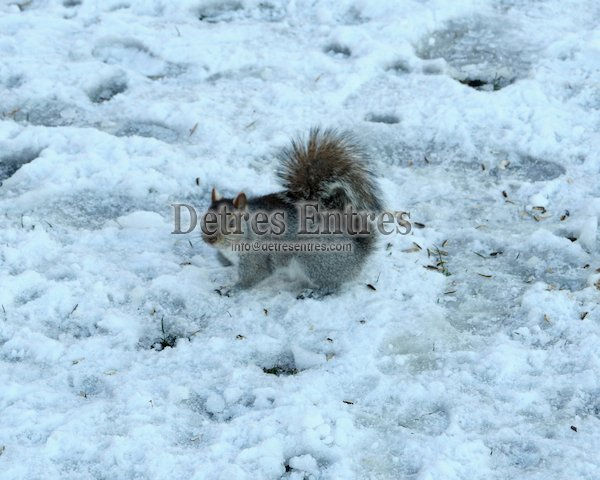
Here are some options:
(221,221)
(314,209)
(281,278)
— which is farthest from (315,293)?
(221,221)

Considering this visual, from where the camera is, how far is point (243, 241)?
11.3 ft

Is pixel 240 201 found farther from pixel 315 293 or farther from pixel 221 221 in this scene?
pixel 315 293

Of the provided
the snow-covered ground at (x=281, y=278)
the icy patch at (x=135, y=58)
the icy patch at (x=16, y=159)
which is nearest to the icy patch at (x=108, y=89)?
the snow-covered ground at (x=281, y=278)

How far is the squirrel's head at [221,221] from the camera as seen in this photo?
132 inches

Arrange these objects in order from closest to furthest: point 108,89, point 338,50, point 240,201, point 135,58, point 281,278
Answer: point 240,201 < point 281,278 < point 108,89 < point 135,58 < point 338,50

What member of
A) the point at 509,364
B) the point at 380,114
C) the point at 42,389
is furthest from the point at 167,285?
the point at 380,114

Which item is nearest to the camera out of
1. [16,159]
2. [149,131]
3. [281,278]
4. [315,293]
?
[315,293]

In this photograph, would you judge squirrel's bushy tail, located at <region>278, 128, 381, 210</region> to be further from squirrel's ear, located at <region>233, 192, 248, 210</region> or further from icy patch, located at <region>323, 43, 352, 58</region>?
icy patch, located at <region>323, 43, 352, 58</region>

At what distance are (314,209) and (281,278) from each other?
1.42ft

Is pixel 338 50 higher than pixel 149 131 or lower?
higher

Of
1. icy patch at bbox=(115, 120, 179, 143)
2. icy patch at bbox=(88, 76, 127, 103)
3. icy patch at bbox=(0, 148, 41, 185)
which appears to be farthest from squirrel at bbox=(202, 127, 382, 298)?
icy patch at bbox=(88, 76, 127, 103)

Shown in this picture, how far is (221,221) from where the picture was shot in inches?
132

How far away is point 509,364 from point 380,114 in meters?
2.07

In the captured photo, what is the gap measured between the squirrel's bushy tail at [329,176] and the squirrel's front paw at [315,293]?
0.40 metres
